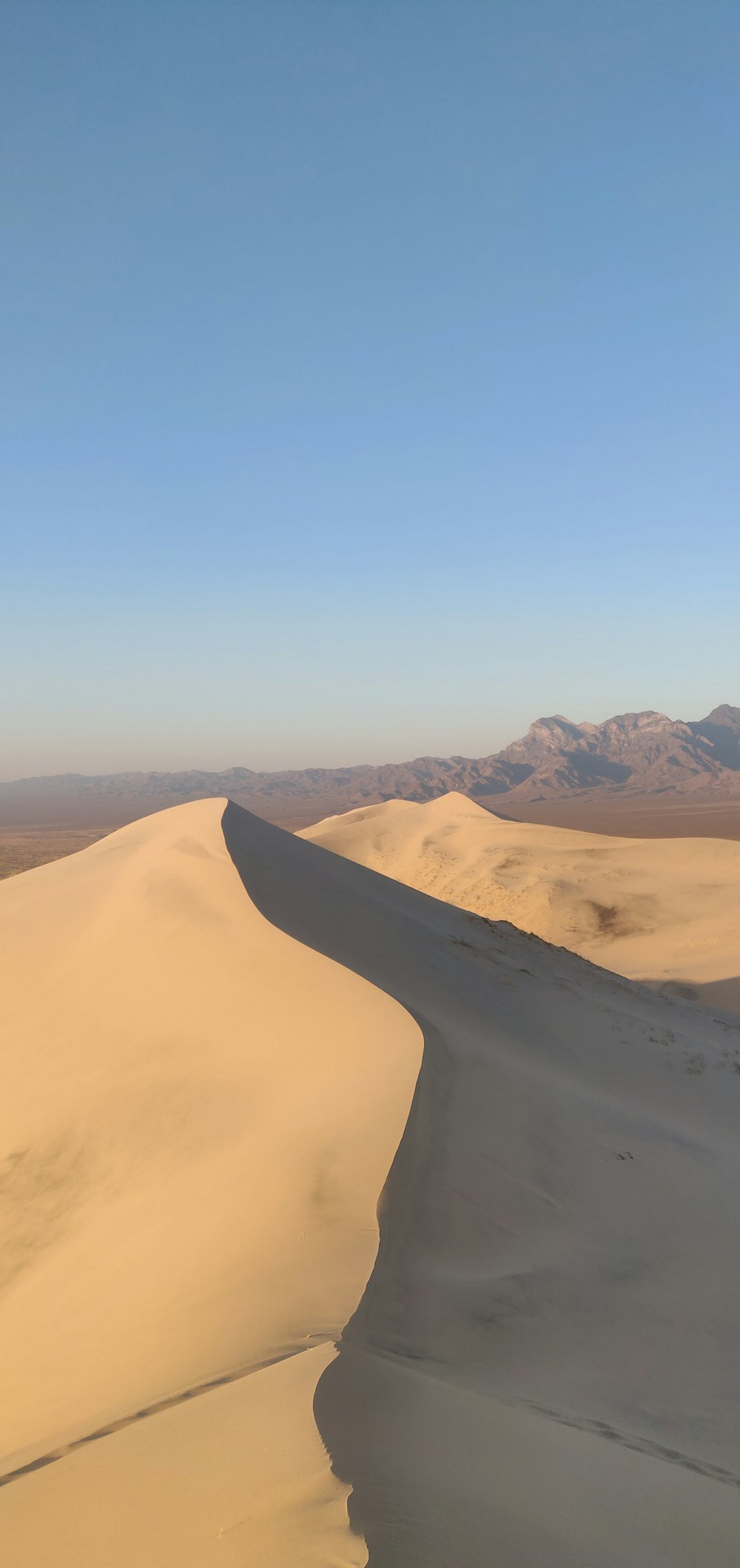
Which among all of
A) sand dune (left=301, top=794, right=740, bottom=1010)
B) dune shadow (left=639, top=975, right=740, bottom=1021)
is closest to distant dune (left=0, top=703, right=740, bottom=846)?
sand dune (left=301, top=794, right=740, bottom=1010)

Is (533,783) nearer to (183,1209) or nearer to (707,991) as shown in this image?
(707,991)

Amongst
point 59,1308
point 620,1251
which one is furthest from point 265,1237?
point 620,1251

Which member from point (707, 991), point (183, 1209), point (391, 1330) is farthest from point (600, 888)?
point (391, 1330)

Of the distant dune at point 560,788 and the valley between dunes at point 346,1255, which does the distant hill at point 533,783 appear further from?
the valley between dunes at point 346,1255

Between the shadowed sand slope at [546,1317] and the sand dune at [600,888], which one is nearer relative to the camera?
the shadowed sand slope at [546,1317]

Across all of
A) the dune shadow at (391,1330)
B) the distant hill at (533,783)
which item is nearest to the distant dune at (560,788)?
the distant hill at (533,783)

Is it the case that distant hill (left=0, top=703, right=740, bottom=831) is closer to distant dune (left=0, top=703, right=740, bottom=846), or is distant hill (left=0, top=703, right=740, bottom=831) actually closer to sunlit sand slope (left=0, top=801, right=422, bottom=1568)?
distant dune (left=0, top=703, right=740, bottom=846)
